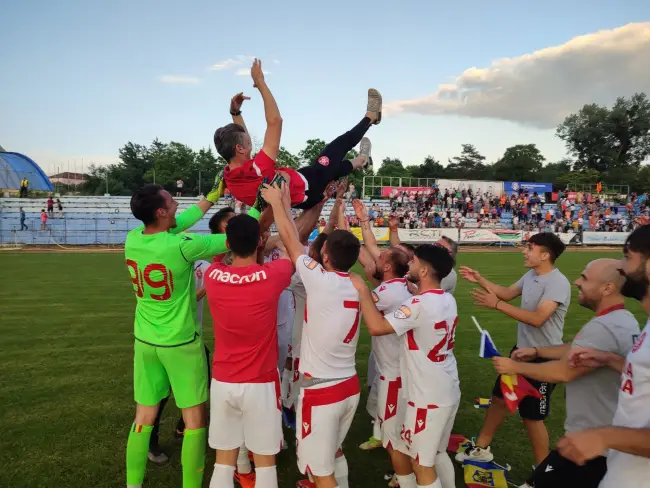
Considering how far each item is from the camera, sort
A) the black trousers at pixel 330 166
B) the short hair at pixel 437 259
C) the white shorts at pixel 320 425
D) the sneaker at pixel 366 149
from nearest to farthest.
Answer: the white shorts at pixel 320 425 → the short hair at pixel 437 259 → the black trousers at pixel 330 166 → the sneaker at pixel 366 149

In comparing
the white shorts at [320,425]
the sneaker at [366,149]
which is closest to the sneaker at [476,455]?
the white shorts at [320,425]

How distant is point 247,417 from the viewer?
3.22 metres

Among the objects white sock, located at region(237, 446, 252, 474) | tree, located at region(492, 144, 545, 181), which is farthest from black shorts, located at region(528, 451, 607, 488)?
tree, located at region(492, 144, 545, 181)

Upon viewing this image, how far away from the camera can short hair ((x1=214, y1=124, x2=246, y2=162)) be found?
4000 millimetres

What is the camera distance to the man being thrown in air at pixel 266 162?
150 inches

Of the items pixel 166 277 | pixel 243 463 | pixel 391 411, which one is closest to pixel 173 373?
pixel 166 277

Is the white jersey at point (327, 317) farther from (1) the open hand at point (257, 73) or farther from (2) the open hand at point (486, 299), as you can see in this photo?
(1) the open hand at point (257, 73)

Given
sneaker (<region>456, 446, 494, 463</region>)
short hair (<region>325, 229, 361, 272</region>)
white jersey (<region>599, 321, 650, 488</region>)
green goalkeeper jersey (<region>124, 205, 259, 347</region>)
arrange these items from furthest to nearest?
sneaker (<region>456, 446, 494, 463</region>), green goalkeeper jersey (<region>124, 205, 259, 347</region>), short hair (<region>325, 229, 361, 272</region>), white jersey (<region>599, 321, 650, 488</region>)

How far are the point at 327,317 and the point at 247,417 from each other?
936 mm

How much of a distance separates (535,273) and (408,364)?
1.87 meters

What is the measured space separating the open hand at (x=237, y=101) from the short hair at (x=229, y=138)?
0.56m

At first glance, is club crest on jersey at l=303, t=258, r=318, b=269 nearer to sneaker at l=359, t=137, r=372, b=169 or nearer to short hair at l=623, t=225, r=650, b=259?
short hair at l=623, t=225, r=650, b=259

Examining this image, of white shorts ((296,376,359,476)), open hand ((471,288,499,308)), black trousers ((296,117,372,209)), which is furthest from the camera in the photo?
black trousers ((296,117,372,209))

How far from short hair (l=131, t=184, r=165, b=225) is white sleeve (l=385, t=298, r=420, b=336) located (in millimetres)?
2044
